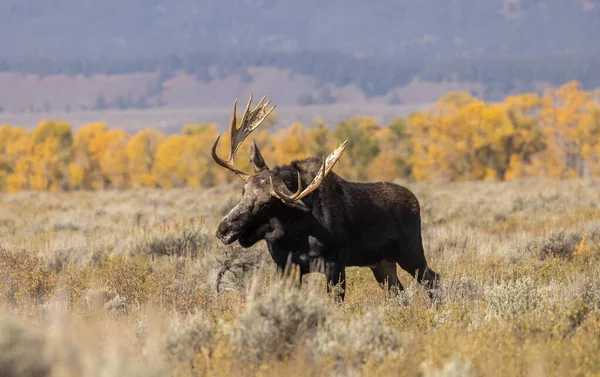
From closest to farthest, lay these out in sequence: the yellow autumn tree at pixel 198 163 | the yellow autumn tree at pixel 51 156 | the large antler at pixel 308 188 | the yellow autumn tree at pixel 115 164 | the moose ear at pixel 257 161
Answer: the large antler at pixel 308 188, the moose ear at pixel 257 161, the yellow autumn tree at pixel 198 163, the yellow autumn tree at pixel 51 156, the yellow autumn tree at pixel 115 164

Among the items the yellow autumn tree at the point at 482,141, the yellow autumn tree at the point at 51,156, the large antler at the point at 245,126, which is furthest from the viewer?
the yellow autumn tree at the point at 51,156

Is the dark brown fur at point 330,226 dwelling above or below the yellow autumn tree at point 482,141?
above

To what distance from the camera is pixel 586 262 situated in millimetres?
10328

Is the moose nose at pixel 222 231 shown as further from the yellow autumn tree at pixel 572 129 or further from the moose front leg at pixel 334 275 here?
the yellow autumn tree at pixel 572 129

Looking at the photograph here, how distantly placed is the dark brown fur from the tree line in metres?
46.9

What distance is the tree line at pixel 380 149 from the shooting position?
6375 centimetres

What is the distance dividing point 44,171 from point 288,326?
230 ft

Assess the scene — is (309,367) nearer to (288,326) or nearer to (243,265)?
(288,326)

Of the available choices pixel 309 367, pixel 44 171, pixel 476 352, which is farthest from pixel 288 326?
pixel 44 171

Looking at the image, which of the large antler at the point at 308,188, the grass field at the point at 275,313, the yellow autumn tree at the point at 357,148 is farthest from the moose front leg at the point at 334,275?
the yellow autumn tree at the point at 357,148

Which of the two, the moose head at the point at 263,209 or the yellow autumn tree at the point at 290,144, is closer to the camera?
the moose head at the point at 263,209

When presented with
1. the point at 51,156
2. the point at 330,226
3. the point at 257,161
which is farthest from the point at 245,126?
the point at 51,156

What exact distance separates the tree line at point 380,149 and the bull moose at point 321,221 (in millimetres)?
46857

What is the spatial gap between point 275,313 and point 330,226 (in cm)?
272
